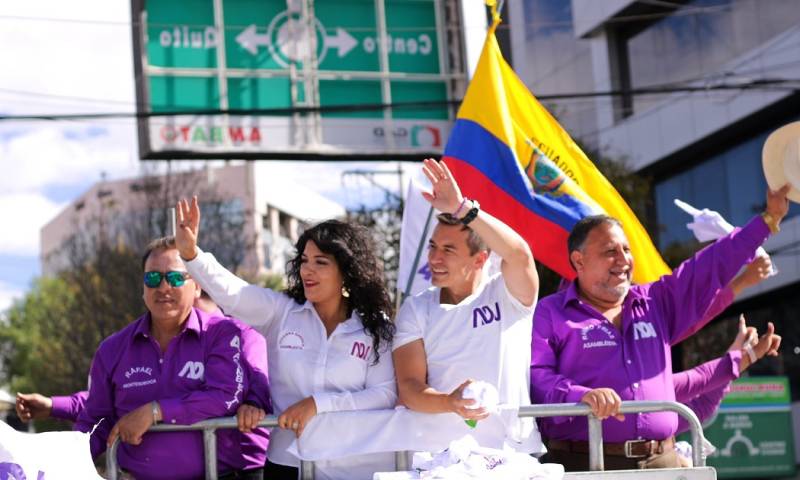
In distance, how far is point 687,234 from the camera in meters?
27.5

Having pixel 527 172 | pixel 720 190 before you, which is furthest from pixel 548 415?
pixel 720 190

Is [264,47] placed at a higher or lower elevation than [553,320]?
higher

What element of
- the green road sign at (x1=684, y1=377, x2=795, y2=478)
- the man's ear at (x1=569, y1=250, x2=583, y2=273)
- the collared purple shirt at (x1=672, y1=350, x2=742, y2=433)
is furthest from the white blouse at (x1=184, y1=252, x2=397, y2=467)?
the green road sign at (x1=684, y1=377, x2=795, y2=478)

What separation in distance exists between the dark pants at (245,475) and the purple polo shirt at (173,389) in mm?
29

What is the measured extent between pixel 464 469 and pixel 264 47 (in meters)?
14.6

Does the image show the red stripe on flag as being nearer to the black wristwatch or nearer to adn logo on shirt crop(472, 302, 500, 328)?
adn logo on shirt crop(472, 302, 500, 328)

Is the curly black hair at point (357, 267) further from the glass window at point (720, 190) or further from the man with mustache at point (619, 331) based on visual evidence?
the glass window at point (720, 190)

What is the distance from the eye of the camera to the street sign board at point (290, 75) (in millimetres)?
18344

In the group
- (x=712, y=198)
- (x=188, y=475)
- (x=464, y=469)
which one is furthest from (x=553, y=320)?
(x=712, y=198)

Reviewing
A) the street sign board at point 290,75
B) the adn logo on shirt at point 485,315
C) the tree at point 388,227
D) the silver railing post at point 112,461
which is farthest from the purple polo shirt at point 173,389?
the tree at point 388,227

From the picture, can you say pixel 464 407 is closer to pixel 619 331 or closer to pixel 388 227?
pixel 619 331

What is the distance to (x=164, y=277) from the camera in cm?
628

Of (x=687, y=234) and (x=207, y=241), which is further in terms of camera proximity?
(x=207, y=241)

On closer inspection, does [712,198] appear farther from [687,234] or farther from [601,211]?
[601,211]
